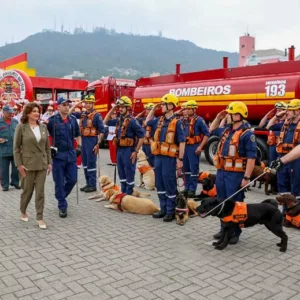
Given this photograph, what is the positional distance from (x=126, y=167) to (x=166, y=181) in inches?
55.6

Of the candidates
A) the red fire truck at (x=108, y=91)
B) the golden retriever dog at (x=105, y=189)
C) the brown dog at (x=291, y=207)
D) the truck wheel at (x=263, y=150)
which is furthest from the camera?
the red fire truck at (x=108, y=91)

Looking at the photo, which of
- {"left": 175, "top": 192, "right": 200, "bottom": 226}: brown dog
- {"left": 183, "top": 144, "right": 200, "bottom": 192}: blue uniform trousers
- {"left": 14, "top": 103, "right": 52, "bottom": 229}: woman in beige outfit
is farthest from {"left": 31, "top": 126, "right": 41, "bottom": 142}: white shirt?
{"left": 183, "top": 144, "right": 200, "bottom": 192}: blue uniform trousers

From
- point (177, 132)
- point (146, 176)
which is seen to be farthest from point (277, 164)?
point (146, 176)

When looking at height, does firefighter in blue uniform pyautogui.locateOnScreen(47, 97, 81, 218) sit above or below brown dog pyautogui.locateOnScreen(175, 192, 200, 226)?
above

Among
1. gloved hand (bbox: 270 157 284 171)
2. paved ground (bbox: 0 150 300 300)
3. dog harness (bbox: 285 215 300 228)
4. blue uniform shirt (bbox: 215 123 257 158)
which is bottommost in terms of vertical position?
paved ground (bbox: 0 150 300 300)

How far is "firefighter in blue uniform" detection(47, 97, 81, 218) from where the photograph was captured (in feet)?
20.7

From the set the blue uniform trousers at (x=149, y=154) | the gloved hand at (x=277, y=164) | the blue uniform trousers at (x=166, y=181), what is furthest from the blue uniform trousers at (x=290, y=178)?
the blue uniform trousers at (x=149, y=154)

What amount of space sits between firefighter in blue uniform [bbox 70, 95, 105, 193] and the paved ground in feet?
6.79

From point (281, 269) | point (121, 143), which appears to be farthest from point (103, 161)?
point (281, 269)

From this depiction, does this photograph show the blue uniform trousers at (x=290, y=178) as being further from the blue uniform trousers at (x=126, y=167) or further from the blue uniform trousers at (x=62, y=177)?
the blue uniform trousers at (x=62, y=177)

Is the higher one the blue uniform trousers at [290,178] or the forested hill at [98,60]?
the forested hill at [98,60]

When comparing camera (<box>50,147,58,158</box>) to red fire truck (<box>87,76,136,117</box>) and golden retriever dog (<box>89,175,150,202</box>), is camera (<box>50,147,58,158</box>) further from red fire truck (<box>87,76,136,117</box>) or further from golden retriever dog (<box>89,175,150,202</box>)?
red fire truck (<box>87,76,136,117</box>)

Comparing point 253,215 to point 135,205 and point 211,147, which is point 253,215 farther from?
point 211,147

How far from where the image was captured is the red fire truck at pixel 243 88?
31.9 ft
